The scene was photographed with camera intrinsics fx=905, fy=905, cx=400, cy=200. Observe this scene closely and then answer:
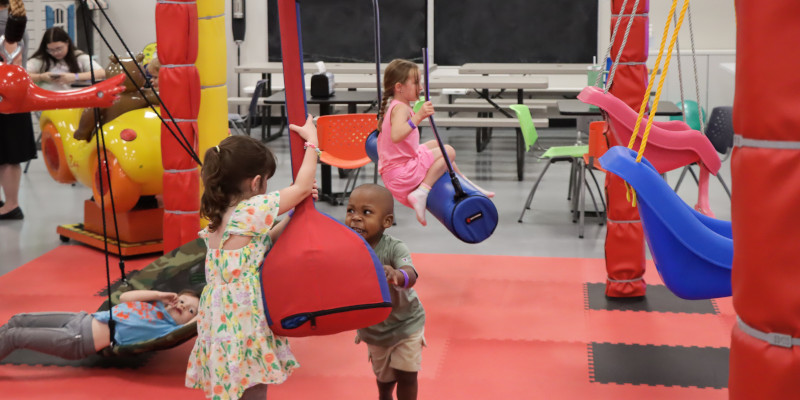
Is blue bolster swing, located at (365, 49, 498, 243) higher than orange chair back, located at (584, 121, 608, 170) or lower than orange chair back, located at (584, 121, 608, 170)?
lower

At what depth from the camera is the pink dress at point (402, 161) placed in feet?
16.2

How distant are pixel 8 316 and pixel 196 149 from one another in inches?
54.1

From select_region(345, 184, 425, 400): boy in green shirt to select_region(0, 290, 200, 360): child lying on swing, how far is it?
1.24 meters

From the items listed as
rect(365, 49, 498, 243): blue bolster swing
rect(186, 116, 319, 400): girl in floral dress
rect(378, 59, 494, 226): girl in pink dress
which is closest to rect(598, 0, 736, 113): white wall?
rect(378, 59, 494, 226): girl in pink dress

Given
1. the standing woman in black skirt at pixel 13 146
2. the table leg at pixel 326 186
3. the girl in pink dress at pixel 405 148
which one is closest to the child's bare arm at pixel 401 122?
the girl in pink dress at pixel 405 148

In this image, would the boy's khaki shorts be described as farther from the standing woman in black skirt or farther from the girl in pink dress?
the standing woman in black skirt

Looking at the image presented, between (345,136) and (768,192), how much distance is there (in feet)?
18.9

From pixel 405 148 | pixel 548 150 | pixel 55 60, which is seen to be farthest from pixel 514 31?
pixel 405 148

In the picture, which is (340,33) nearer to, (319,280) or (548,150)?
(548,150)

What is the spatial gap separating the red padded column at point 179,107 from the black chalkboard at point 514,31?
7.82m

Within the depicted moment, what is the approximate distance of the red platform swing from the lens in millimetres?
2693

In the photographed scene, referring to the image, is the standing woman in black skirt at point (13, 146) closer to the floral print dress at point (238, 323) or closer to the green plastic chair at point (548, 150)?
the green plastic chair at point (548, 150)

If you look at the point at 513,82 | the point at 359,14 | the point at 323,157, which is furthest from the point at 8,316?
the point at 359,14

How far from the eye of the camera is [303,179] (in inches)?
109
